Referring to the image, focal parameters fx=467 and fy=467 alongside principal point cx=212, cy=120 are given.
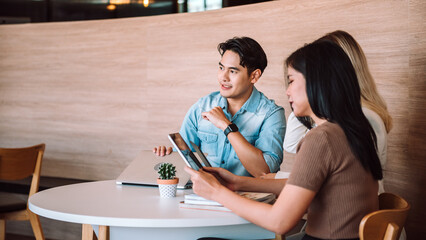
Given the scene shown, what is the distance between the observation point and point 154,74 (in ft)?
13.4

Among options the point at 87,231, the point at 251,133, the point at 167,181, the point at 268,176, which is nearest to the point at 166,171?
the point at 167,181

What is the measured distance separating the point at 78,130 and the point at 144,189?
8.49ft

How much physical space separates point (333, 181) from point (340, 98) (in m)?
0.24

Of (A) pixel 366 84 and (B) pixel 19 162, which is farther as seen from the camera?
(B) pixel 19 162

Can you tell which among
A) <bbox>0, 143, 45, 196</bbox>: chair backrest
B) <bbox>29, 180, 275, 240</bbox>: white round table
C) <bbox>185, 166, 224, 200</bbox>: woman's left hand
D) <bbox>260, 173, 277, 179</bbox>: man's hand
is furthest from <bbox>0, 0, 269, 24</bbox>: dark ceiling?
<bbox>185, 166, 224, 200</bbox>: woman's left hand

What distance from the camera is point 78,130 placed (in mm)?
4410

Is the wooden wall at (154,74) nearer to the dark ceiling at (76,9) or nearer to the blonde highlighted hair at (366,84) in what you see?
the dark ceiling at (76,9)

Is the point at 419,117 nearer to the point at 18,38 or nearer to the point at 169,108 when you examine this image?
the point at 169,108

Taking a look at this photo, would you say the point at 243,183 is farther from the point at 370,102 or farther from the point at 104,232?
the point at 370,102

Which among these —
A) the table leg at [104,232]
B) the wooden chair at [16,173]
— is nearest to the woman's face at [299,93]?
the table leg at [104,232]

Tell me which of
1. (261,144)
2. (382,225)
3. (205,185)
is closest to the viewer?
Result: (382,225)

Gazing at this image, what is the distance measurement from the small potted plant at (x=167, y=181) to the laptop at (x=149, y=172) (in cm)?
19

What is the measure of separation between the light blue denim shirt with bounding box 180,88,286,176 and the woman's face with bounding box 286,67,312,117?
0.84 metres

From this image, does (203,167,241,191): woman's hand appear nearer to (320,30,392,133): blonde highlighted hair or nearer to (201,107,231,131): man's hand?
(201,107,231,131): man's hand
